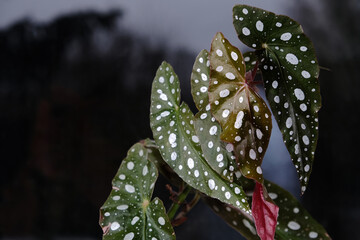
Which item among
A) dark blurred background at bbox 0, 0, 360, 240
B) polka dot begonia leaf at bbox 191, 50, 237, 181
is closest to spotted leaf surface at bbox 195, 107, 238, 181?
polka dot begonia leaf at bbox 191, 50, 237, 181

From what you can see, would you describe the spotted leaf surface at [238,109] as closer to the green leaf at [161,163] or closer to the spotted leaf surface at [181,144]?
the spotted leaf surface at [181,144]

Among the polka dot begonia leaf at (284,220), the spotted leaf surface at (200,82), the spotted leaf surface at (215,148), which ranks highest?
the spotted leaf surface at (200,82)

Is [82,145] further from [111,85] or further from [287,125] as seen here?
[287,125]

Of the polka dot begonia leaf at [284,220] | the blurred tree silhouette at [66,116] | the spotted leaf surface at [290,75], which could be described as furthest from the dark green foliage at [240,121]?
the blurred tree silhouette at [66,116]

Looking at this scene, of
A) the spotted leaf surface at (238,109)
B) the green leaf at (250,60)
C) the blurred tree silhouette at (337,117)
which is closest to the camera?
the spotted leaf surface at (238,109)

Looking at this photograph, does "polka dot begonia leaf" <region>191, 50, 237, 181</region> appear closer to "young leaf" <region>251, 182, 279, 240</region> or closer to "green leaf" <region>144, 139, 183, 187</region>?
"young leaf" <region>251, 182, 279, 240</region>

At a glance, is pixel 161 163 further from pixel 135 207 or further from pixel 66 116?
pixel 66 116
